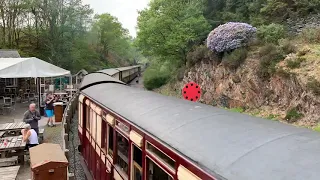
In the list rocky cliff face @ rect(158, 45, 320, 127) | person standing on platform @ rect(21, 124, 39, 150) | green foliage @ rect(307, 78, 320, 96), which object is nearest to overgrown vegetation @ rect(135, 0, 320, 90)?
rocky cliff face @ rect(158, 45, 320, 127)

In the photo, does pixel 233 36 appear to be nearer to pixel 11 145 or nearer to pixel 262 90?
pixel 262 90

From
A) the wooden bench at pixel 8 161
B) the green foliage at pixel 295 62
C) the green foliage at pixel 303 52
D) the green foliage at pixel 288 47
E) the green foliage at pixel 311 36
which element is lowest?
the wooden bench at pixel 8 161

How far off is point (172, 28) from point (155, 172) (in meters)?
21.8

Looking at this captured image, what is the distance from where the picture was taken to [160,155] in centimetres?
346

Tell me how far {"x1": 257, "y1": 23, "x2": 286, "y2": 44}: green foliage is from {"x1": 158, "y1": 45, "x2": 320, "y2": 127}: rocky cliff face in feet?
4.44

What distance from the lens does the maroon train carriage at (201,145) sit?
212cm

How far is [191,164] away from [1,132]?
8989 millimetres

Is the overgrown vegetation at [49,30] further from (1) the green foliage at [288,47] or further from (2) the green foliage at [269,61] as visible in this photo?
(1) the green foliage at [288,47]

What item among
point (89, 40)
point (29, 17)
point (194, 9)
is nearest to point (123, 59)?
point (89, 40)

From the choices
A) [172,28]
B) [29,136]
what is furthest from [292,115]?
[172,28]

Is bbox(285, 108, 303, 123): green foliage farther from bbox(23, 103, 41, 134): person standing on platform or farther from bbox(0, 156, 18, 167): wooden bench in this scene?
bbox(0, 156, 18, 167): wooden bench

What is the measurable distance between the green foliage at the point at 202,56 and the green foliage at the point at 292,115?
7.96m

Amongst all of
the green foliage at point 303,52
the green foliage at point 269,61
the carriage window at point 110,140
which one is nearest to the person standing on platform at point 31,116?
the carriage window at point 110,140

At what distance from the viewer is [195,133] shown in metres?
3.01
